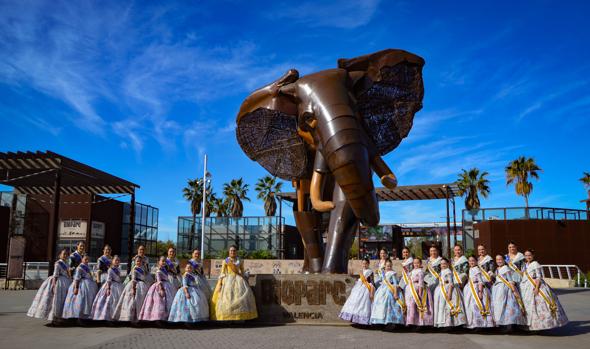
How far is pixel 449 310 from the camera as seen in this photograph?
863 centimetres

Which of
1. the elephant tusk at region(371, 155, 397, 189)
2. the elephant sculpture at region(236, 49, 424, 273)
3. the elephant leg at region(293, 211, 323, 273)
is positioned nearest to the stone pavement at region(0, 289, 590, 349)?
the elephant leg at region(293, 211, 323, 273)

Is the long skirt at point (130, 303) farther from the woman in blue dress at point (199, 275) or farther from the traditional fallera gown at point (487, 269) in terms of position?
the traditional fallera gown at point (487, 269)

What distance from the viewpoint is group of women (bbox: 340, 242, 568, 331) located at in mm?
8602

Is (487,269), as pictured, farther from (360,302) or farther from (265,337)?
(265,337)

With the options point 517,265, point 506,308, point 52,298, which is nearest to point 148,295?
point 52,298

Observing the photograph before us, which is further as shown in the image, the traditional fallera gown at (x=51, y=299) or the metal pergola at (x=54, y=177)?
the metal pergola at (x=54, y=177)

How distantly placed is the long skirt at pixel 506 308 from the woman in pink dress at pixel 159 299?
5792 millimetres

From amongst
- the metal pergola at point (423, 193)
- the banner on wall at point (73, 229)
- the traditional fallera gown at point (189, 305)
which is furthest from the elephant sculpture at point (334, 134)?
the banner on wall at point (73, 229)

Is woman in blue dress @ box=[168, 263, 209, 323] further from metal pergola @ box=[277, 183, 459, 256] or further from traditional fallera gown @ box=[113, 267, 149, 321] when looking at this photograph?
metal pergola @ box=[277, 183, 459, 256]

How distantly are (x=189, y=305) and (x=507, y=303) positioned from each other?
556 cm

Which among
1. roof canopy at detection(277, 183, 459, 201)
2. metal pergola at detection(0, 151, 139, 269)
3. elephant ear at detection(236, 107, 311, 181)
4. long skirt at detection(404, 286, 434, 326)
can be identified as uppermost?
roof canopy at detection(277, 183, 459, 201)

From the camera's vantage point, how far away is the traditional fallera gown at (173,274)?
31.7 feet

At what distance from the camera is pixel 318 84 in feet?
30.7

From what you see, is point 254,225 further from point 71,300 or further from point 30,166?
point 71,300
